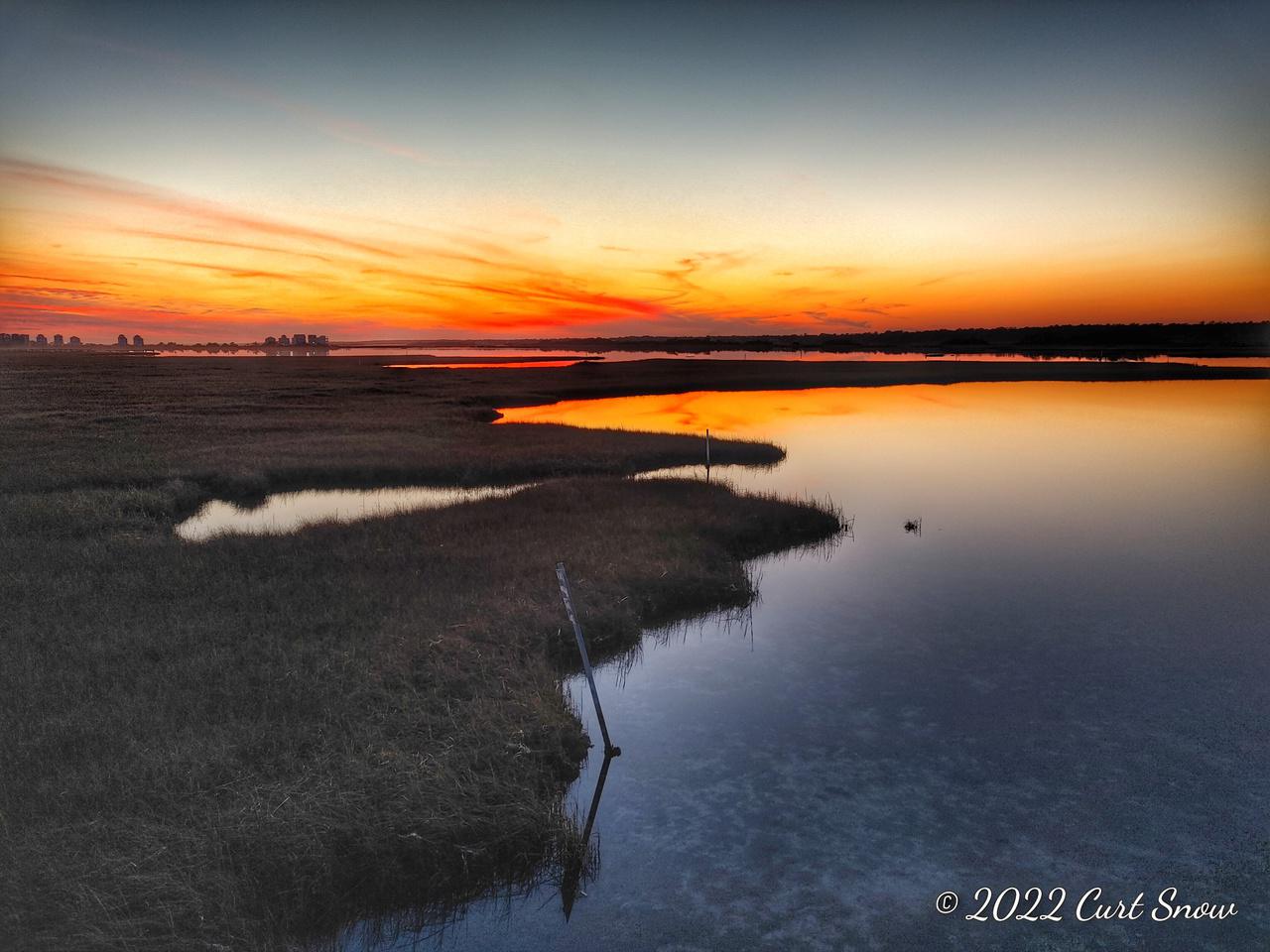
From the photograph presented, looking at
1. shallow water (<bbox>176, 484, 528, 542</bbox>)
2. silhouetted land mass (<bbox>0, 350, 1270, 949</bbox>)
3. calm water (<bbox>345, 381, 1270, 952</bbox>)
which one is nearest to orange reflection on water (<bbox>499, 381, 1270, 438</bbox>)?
shallow water (<bbox>176, 484, 528, 542</bbox>)

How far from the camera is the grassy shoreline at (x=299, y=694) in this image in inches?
284

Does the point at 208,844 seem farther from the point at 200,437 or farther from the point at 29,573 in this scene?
the point at 200,437

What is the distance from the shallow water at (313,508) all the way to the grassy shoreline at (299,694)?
1259 mm

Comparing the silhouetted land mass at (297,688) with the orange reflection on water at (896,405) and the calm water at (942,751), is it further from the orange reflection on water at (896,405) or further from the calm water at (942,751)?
the orange reflection on water at (896,405)

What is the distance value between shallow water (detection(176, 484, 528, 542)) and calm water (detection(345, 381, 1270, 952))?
42.7 ft

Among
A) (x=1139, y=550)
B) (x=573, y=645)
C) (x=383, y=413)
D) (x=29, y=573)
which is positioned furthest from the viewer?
(x=383, y=413)

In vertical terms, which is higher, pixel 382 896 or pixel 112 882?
pixel 112 882

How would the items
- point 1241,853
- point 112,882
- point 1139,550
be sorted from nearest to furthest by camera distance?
1. point 112,882
2. point 1241,853
3. point 1139,550

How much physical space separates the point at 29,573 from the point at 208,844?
12471mm

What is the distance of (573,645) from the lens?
13523 mm

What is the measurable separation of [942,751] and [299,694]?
359 inches

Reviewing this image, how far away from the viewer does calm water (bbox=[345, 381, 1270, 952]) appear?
7.33 metres

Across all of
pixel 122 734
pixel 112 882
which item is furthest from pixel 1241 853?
pixel 122 734

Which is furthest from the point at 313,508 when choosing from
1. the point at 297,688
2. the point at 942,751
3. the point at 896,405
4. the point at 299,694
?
the point at 896,405
